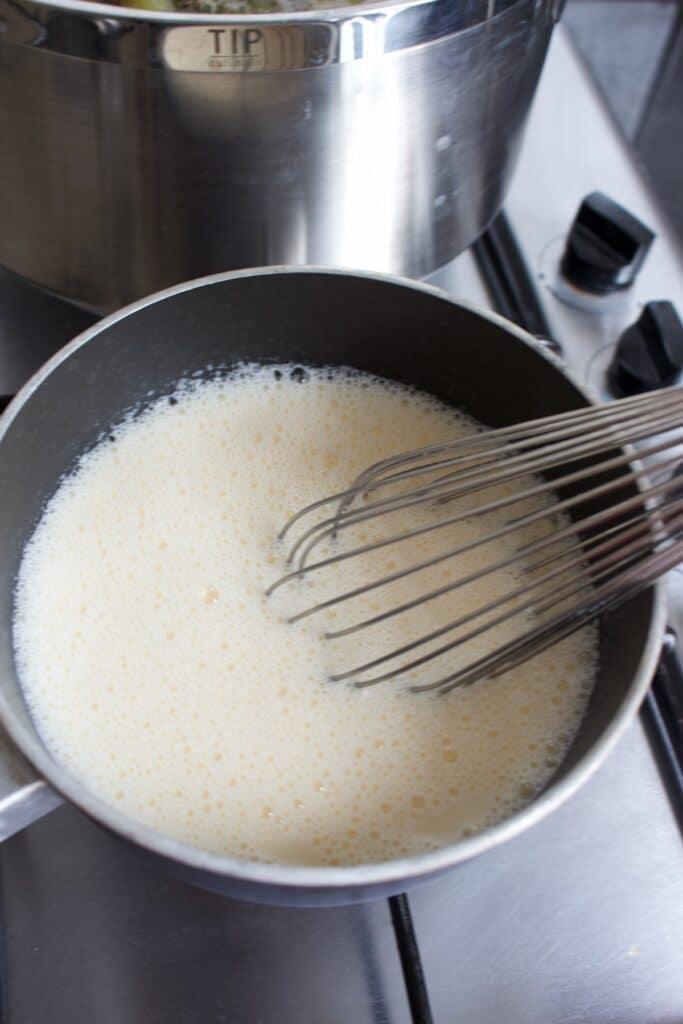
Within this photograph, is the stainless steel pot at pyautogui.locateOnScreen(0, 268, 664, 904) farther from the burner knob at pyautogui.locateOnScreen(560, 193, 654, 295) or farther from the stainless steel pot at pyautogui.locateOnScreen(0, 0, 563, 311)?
the burner knob at pyautogui.locateOnScreen(560, 193, 654, 295)

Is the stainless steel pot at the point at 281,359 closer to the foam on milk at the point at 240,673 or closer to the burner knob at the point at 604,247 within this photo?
the foam on milk at the point at 240,673

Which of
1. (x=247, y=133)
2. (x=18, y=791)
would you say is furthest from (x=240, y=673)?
(x=247, y=133)

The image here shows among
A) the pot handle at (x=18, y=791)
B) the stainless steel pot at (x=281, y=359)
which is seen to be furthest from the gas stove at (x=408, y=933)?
the pot handle at (x=18, y=791)

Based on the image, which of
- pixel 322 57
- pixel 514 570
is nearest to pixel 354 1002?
pixel 514 570

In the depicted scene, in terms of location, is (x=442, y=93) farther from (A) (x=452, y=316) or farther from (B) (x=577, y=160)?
(B) (x=577, y=160)

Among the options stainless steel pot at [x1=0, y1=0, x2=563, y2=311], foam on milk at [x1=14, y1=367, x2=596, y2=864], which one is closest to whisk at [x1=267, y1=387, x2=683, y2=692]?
foam on milk at [x1=14, y1=367, x2=596, y2=864]
